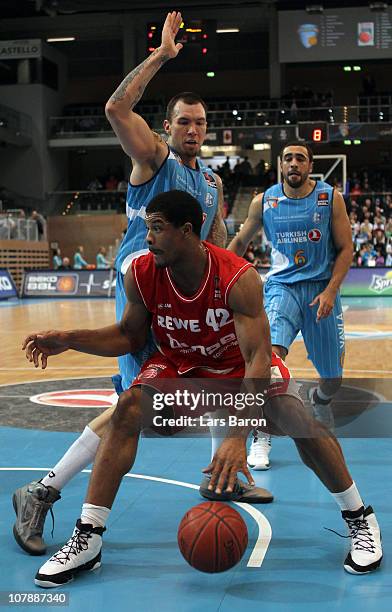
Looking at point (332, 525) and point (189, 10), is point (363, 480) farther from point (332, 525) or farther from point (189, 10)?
point (189, 10)

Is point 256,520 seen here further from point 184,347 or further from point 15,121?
point 15,121

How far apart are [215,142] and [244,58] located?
9231 millimetres

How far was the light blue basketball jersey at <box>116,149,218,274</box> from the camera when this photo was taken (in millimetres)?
4449

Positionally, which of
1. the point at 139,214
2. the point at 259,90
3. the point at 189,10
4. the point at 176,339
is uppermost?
the point at 189,10

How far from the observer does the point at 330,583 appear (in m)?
3.47

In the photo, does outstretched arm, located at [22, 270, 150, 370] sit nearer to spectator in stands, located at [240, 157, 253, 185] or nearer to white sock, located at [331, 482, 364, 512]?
white sock, located at [331, 482, 364, 512]

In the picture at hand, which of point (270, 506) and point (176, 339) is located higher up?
point (176, 339)

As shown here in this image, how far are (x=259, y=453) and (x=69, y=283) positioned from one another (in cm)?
2181

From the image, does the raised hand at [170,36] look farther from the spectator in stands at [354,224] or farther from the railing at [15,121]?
the railing at [15,121]

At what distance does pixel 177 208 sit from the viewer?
3641mm

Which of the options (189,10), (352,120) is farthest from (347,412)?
(189,10)

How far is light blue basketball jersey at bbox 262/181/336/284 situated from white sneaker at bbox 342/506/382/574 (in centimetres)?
247

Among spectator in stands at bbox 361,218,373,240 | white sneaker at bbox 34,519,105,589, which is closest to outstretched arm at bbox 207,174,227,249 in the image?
white sneaker at bbox 34,519,105,589

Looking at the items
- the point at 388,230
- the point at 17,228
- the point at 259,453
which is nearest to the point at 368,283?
the point at 388,230
